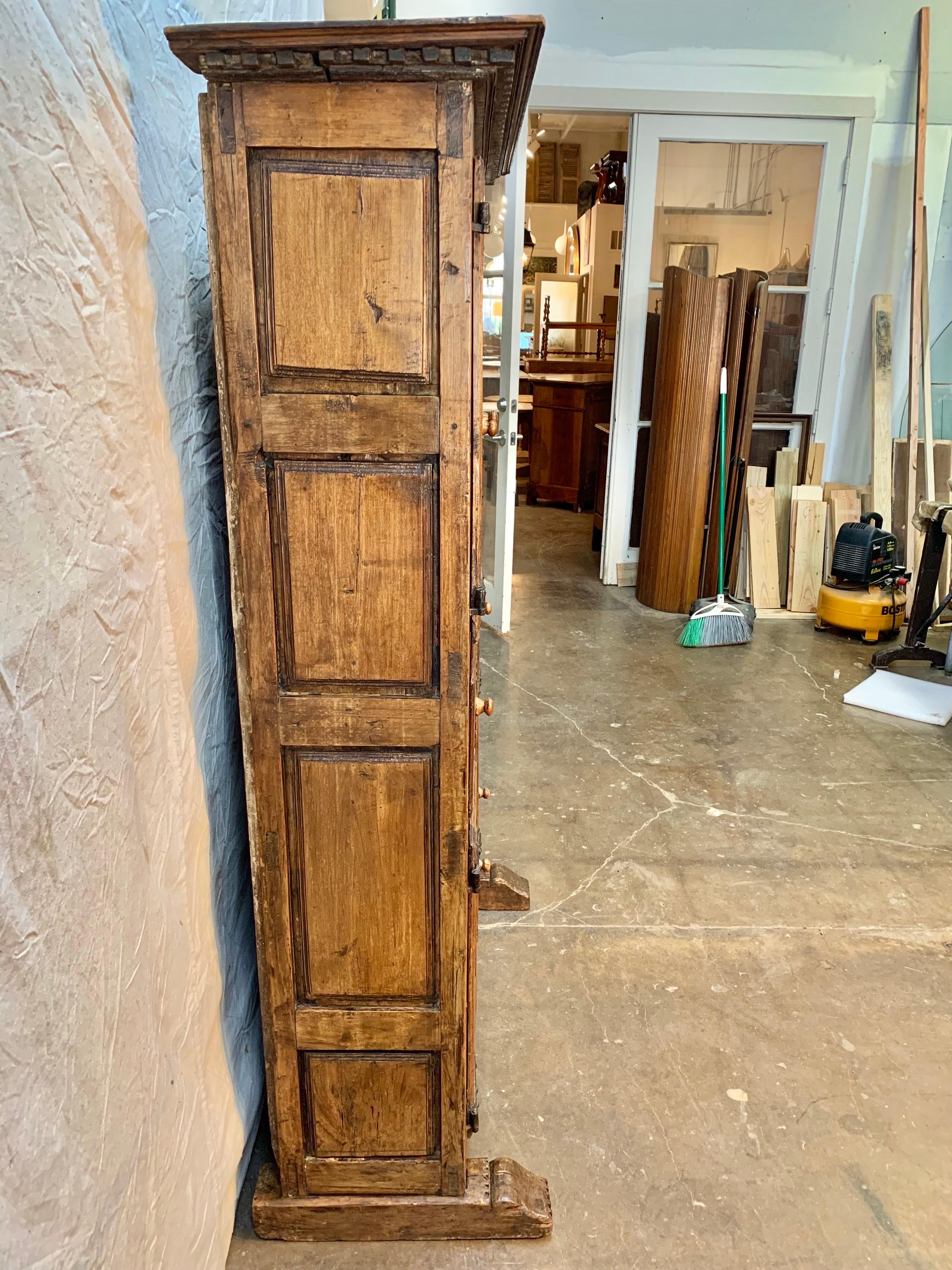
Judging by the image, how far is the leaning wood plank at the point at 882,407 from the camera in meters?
4.45

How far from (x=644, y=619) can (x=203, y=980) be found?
3412 millimetres

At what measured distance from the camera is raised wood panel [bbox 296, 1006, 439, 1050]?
134cm

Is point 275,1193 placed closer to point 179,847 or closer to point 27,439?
point 179,847

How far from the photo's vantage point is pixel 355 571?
1157mm

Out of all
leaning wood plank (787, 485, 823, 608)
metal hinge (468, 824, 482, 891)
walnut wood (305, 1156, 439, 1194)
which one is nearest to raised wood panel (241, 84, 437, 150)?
metal hinge (468, 824, 482, 891)

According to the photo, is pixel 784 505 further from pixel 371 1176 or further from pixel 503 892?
pixel 371 1176

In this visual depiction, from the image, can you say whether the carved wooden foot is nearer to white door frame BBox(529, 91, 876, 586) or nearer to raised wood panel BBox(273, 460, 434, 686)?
raised wood panel BBox(273, 460, 434, 686)

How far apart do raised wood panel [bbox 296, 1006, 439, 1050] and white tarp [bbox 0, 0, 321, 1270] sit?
0.13 metres

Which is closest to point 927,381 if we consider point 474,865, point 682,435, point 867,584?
point 867,584

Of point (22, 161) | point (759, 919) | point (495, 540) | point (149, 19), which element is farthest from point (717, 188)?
point (22, 161)

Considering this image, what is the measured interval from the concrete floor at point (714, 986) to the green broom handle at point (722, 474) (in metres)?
0.84

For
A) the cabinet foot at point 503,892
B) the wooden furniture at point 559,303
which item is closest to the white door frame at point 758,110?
the cabinet foot at point 503,892

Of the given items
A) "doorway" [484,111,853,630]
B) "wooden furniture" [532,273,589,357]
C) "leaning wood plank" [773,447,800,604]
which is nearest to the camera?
"doorway" [484,111,853,630]

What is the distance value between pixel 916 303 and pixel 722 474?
4.23 ft
